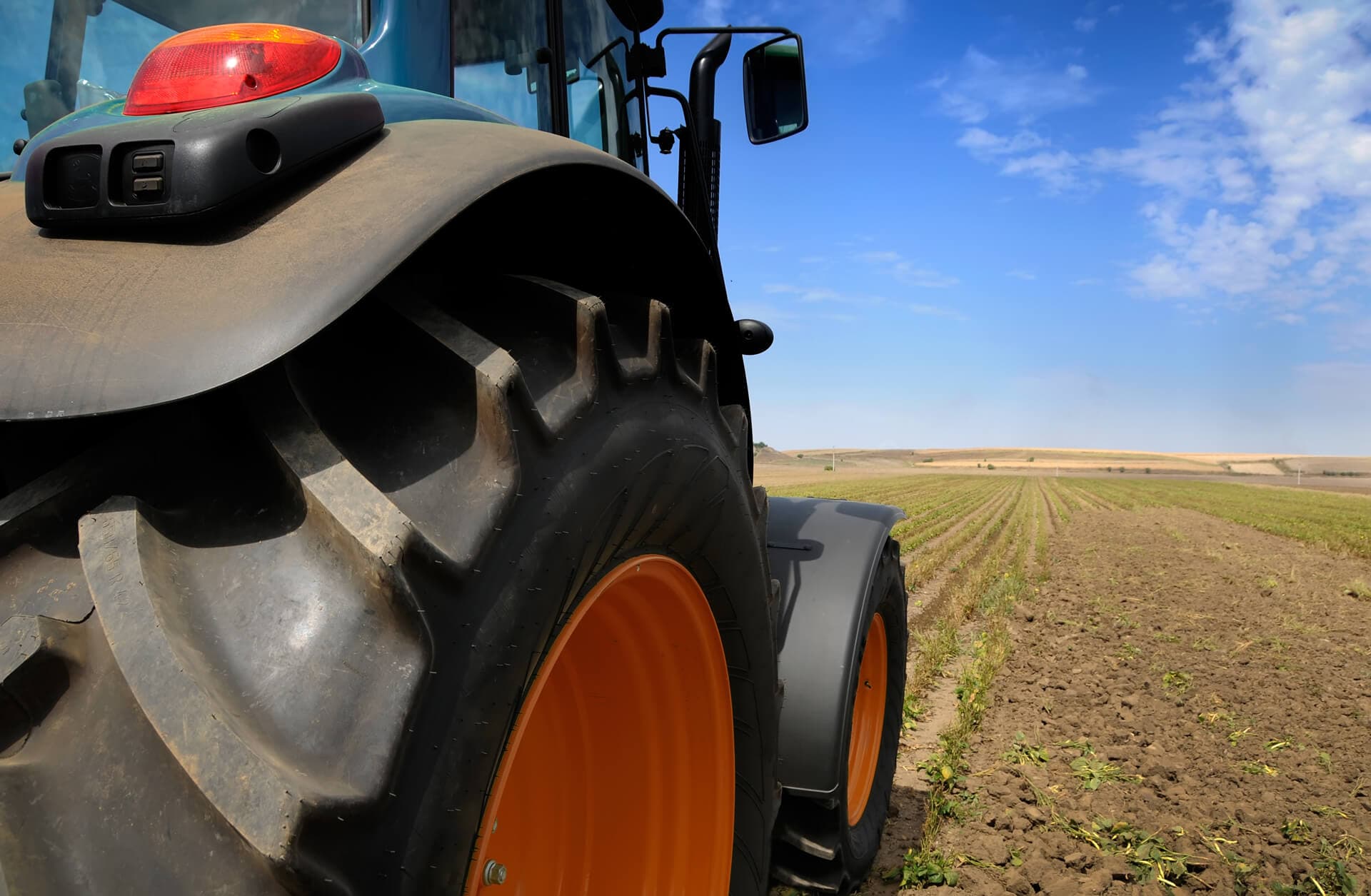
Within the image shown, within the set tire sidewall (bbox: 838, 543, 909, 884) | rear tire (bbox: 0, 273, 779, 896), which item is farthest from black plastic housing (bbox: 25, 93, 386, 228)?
tire sidewall (bbox: 838, 543, 909, 884)

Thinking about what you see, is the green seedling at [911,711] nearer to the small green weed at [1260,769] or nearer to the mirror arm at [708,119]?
the small green weed at [1260,769]

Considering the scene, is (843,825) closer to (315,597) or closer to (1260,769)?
(315,597)

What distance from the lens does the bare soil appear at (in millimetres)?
3111

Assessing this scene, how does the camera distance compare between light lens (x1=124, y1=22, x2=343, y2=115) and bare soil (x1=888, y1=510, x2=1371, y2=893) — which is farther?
bare soil (x1=888, y1=510, x2=1371, y2=893)

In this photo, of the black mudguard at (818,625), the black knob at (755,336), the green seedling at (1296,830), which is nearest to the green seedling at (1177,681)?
the green seedling at (1296,830)

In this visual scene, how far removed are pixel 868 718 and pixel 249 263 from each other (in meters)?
2.74

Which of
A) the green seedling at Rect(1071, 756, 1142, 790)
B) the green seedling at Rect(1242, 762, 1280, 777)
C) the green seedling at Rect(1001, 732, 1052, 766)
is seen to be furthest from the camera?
the green seedling at Rect(1001, 732, 1052, 766)

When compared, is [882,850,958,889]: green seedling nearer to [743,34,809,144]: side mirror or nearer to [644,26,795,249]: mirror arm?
[644,26,795,249]: mirror arm

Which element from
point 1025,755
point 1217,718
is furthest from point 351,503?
point 1217,718

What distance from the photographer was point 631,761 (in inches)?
62.8

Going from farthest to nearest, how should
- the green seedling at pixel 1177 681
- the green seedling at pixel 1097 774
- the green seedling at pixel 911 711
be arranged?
the green seedling at pixel 1177 681, the green seedling at pixel 911 711, the green seedling at pixel 1097 774

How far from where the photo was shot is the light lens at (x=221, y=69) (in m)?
1.23

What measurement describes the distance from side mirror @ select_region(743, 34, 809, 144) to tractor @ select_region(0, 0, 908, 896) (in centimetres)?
128

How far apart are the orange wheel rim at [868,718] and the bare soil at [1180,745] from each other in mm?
346
